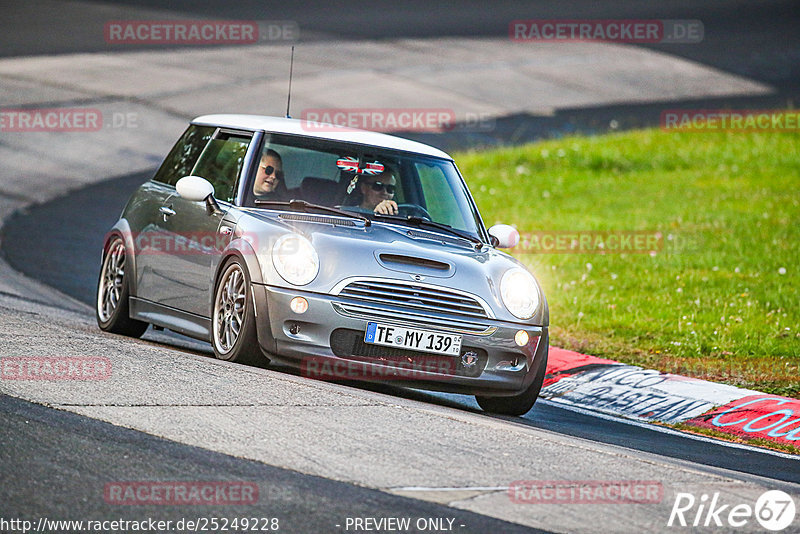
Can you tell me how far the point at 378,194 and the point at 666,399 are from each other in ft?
8.54

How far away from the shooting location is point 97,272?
13.6 meters

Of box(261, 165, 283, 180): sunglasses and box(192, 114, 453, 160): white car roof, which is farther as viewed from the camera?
box(192, 114, 453, 160): white car roof

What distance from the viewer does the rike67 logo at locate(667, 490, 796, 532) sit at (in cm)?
543

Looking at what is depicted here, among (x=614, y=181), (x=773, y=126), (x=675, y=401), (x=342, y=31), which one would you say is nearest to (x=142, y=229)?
(x=675, y=401)

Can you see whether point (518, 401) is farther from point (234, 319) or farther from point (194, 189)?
point (194, 189)

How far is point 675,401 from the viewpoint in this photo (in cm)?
955

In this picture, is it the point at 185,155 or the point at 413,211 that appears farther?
the point at 185,155

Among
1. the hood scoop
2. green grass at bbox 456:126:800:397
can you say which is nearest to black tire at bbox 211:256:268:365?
the hood scoop

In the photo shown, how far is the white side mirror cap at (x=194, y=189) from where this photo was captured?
863cm

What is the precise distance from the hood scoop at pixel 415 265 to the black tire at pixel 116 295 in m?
2.47

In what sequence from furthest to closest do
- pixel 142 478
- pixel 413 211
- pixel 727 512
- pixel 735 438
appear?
pixel 413 211 → pixel 735 438 → pixel 727 512 → pixel 142 478

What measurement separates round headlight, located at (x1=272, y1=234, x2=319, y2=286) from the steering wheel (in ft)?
3.67

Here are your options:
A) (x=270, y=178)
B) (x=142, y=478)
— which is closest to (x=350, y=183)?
(x=270, y=178)

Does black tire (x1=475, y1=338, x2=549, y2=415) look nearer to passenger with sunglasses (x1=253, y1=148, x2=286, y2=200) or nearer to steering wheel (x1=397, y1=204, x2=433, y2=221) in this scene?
steering wheel (x1=397, y1=204, x2=433, y2=221)
